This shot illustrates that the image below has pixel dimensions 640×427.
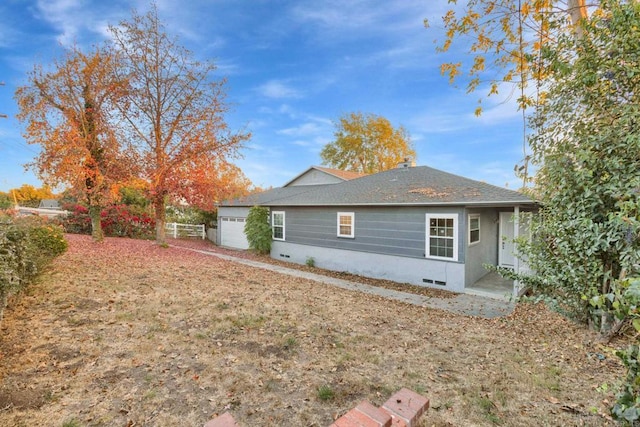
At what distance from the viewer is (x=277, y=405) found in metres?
3.02

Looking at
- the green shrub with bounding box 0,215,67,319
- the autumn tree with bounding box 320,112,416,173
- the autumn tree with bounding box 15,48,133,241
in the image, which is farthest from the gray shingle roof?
the autumn tree with bounding box 320,112,416,173

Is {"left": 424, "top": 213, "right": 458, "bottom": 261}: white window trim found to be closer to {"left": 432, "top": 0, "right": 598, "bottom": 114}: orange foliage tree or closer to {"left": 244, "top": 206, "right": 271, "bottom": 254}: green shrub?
{"left": 432, "top": 0, "right": 598, "bottom": 114}: orange foliage tree

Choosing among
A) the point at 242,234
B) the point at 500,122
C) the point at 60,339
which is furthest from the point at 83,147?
the point at 500,122

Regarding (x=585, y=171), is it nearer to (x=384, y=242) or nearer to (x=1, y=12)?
(x=384, y=242)

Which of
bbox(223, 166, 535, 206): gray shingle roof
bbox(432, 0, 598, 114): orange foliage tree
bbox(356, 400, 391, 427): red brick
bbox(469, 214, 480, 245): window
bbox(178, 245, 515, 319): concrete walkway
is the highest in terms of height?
bbox(432, 0, 598, 114): orange foliage tree

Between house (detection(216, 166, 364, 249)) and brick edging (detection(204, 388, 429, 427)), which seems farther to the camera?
house (detection(216, 166, 364, 249))

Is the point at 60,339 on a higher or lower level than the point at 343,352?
higher

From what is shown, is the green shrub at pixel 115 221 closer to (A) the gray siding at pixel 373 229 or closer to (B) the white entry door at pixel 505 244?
(A) the gray siding at pixel 373 229

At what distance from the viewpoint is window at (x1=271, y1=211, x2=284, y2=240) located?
1460 cm

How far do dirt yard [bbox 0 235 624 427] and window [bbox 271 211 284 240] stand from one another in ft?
25.9

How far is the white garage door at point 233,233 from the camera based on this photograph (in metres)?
17.5

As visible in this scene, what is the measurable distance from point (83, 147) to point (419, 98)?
1526cm

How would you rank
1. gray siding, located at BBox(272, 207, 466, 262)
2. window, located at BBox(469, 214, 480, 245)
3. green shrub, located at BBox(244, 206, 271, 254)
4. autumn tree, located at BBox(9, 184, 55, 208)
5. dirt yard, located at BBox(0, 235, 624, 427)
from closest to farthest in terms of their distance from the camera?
dirt yard, located at BBox(0, 235, 624, 427) < window, located at BBox(469, 214, 480, 245) < gray siding, located at BBox(272, 207, 466, 262) < green shrub, located at BBox(244, 206, 271, 254) < autumn tree, located at BBox(9, 184, 55, 208)

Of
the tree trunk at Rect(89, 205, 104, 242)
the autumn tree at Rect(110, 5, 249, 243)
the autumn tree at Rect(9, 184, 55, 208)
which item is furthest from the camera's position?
the autumn tree at Rect(9, 184, 55, 208)
